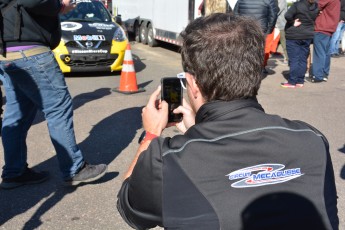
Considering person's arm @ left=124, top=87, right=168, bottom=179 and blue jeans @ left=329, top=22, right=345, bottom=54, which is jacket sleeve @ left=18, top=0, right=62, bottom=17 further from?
blue jeans @ left=329, top=22, right=345, bottom=54

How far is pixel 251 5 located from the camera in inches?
340

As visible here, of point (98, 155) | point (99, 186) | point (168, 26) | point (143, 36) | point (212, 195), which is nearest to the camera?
point (212, 195)

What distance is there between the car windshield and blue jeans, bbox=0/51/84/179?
20.5 feet

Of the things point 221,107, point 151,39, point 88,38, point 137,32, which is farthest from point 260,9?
point 137,32

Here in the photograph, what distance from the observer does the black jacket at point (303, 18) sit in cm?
848

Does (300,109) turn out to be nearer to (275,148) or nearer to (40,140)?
(40,140)

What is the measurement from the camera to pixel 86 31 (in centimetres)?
905

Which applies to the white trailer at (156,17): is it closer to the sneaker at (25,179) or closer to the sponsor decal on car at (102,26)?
the sponsor decal on car at (102,26)

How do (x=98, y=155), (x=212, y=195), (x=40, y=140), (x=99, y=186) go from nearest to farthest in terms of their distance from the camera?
1. (x=212, y=195)
2. (x=99, y=186)
3. (x=98, y=155)
4. (x=40, y=140)

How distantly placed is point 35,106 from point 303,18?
613cm

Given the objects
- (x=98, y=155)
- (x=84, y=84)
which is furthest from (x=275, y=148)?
(x=84, y=84)

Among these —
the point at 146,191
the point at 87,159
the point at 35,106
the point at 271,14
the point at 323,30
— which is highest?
the point at 146,191

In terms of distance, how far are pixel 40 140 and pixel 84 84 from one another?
338 cm

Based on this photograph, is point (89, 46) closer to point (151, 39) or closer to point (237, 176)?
point (151, 39)
